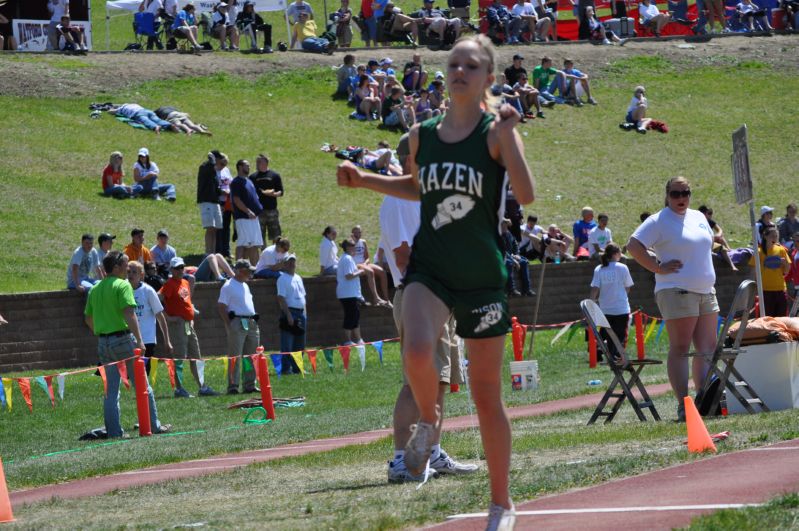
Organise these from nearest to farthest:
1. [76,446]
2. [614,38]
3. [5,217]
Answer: [76,446]
[5,217]
[614,38]

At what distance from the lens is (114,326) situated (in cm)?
1505

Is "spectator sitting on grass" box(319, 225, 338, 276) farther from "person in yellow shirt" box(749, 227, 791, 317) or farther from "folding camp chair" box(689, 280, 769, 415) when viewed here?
"folding camp chair" box(689, 280, 769, 415)

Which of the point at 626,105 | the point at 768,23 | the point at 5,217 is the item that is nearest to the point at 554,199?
the point at 626,105

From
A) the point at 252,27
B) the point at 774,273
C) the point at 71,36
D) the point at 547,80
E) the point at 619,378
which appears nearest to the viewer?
Result: the point at 619,378

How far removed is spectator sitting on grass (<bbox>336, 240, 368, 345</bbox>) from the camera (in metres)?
22.7

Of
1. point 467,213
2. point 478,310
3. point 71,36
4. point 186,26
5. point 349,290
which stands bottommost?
point 349,290

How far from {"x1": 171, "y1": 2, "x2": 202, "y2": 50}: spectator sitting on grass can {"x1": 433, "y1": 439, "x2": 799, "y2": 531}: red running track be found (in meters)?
33.2

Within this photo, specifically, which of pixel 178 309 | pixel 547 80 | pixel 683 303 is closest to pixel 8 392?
pixel 178 309

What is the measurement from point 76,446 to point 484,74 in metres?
9.76

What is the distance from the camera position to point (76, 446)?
47.0ft

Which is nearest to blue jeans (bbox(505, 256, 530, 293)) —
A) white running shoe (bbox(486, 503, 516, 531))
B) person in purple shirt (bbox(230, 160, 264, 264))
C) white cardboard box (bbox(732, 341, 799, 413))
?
person in purple shirt (bbox(230, 160, 264, 264))

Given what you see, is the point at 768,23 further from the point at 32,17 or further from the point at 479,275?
the point at 479,275

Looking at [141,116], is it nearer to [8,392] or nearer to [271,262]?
[271,262]

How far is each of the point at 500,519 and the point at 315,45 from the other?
3642 centimetres
